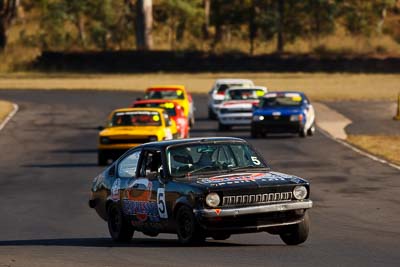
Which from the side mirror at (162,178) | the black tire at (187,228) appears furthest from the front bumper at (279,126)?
the black tire at (187,228)

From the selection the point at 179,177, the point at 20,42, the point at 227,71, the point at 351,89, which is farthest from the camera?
the point at 20,42

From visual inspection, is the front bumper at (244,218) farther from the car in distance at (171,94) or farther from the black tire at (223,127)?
the black tire at (223,127)

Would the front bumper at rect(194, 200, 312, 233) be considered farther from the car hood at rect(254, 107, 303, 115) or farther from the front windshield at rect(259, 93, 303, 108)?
the front windshield at rect(259, 93, 303, 108)

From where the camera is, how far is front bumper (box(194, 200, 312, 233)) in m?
14.0

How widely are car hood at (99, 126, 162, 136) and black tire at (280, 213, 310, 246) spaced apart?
16.2m

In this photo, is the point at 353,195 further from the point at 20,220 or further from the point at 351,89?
the point at 351,89

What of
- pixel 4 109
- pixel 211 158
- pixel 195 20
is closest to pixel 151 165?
pixel 211 158

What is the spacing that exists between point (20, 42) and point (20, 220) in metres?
82.0

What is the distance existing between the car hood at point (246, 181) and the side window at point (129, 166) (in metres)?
1.71

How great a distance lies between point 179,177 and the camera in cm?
1489

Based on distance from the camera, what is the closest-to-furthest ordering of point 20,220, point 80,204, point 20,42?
point 20,220 < point 80,204 < point 20,42

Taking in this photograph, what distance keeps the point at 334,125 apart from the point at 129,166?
96.8ft

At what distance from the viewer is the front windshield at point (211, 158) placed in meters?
15.0

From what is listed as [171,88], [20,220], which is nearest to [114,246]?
[20,220]
